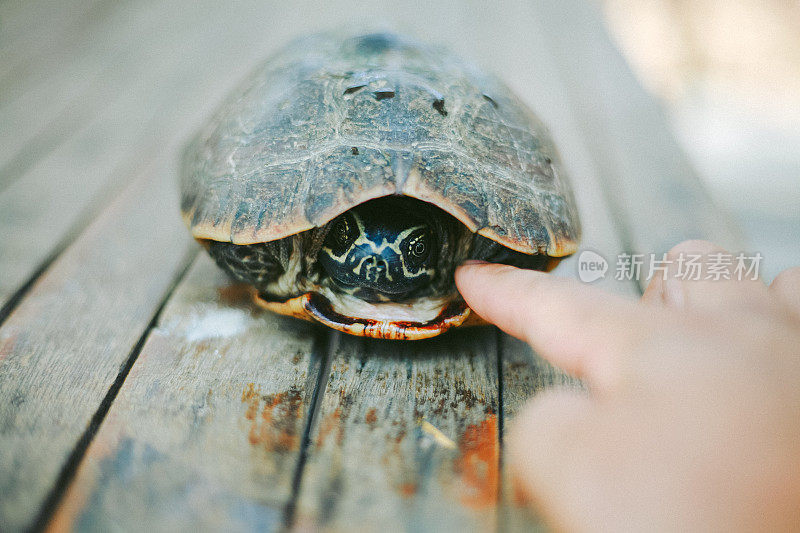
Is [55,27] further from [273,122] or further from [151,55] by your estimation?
[273,122]

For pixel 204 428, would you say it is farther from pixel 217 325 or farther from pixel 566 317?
pixel 566 317

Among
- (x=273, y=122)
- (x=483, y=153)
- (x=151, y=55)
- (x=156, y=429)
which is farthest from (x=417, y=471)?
(x=151, y=55)

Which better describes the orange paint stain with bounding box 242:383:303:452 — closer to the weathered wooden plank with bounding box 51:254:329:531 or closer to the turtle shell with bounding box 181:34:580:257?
the weathered wooden plank with bounding box 51:254:329:531

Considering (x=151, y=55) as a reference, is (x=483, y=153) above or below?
below

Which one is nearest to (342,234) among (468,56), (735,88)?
(468,56)

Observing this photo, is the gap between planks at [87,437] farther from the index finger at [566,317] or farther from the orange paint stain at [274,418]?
the index finger at [566,317]

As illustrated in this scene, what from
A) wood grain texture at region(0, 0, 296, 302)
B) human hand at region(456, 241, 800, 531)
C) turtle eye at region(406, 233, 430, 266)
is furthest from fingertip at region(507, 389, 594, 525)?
wood grain texture at region(0, 0, 296, 302)
